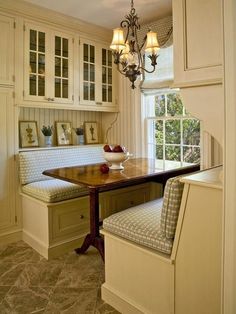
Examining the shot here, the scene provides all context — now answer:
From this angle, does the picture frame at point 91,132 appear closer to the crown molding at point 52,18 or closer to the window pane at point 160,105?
the window pane at point 160,105

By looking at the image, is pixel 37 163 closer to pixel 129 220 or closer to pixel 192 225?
pixel 129 220

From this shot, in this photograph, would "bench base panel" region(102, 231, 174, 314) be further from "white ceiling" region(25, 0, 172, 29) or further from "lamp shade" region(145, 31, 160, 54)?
"white ceiling" region(25, 0, 172, 29)

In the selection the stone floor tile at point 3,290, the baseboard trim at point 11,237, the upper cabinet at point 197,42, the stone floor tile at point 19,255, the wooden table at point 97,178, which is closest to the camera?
the upper cabinet at point 197,42

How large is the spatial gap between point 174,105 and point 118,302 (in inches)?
93.5

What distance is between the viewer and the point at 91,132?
3.99 m

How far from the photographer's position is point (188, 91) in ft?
4.57

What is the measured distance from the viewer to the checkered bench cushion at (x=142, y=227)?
1.56 meters

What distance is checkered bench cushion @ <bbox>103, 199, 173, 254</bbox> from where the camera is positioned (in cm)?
156

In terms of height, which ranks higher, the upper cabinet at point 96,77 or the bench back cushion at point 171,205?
the upper cabinet at point 96,77

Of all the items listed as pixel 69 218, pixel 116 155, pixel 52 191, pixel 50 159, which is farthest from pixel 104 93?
pixel 69 218

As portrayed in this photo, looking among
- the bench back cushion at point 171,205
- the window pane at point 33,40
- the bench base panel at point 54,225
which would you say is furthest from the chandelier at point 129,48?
the bench base panel at point 54,225

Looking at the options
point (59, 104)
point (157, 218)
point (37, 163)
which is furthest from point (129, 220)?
point (59, 104)

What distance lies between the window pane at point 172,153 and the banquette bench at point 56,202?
1.40ft

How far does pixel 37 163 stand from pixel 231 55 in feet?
8.30
